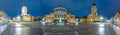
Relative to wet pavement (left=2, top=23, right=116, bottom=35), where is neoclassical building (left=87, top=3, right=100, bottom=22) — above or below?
above

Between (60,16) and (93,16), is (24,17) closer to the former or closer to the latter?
(60,16)

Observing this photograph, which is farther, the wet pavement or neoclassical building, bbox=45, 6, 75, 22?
neoclassical building, bbox=45, 6, 75, 22

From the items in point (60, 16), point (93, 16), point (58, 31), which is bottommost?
point (58, 31)

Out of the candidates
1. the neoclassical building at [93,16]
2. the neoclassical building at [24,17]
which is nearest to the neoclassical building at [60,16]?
the neoclassical building at [24,17]

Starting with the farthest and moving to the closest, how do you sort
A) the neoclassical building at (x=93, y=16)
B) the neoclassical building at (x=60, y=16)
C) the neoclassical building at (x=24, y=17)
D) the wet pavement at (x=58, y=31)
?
the neoclassical building at (x=93, y=16) < the neoclassical building at (x=24, y=17) < the neoclassical building at (x=60, y=16) < the wet pavement at (x=58, y=31)

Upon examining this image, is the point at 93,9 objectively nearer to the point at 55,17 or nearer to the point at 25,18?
the point at 55,17

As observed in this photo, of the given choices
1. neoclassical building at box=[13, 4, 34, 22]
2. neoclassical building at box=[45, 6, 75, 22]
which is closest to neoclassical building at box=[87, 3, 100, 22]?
neoclassical building at box=[45, 6, 75, 22]

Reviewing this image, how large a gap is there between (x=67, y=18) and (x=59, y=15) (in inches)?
250

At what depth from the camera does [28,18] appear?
614ft

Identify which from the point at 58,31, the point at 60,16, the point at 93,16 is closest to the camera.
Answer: the point at 58,31

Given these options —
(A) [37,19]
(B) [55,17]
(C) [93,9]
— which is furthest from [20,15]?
(C) [93,9]

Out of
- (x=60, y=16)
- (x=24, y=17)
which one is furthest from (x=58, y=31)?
(x=24, y=17)

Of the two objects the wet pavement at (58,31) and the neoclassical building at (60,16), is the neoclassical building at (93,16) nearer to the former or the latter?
the neoclassical building at (60,16)

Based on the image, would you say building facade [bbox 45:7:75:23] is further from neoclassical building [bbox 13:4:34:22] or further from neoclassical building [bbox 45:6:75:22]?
neoclassical building [bbox 13:4:34:22]
